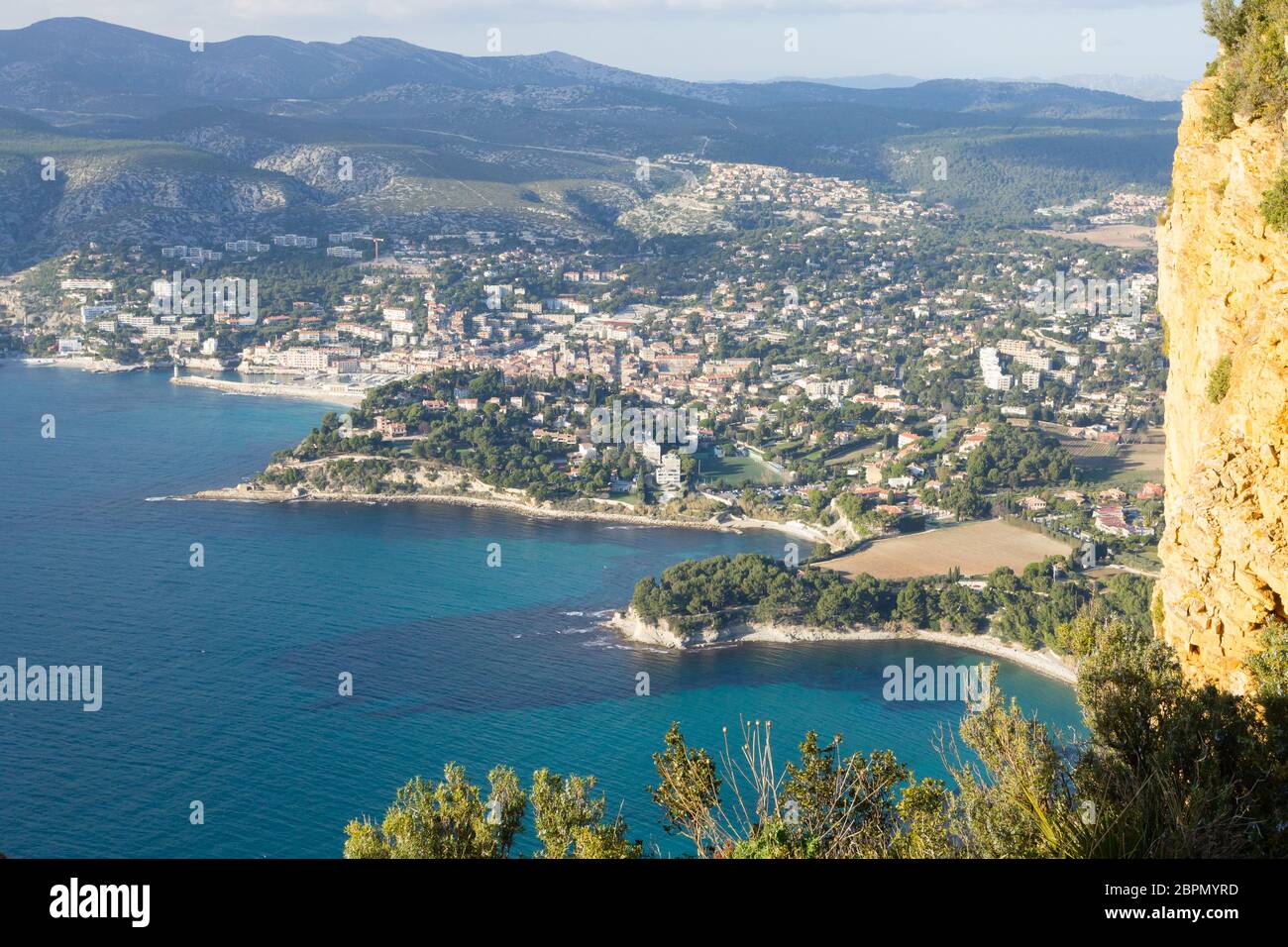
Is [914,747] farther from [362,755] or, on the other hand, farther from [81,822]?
[81,822]

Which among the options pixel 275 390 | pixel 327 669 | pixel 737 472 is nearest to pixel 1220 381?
pixel 327 669

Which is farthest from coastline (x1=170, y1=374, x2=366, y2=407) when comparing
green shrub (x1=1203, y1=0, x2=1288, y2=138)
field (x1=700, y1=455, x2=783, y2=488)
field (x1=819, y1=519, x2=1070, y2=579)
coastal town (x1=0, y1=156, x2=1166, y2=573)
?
green shrub (x1=1203, y1=0, x2=1288, y2=138)

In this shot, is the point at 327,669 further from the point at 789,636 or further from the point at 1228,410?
the point at 1228,410

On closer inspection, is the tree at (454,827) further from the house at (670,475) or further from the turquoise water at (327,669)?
the house at (670,475)

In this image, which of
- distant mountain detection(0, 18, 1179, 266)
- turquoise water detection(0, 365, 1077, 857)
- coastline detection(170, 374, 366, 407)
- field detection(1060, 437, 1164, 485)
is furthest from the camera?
distant mountain detection(0, 18, 1179, 266)

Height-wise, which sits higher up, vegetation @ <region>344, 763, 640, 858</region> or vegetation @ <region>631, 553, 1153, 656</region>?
vegetation @ <region>344, 763, 640, 858</region>

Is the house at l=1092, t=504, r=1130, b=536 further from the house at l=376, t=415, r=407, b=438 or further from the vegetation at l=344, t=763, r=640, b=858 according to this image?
the vegetation at l=344, t=763, r=640, b=858
